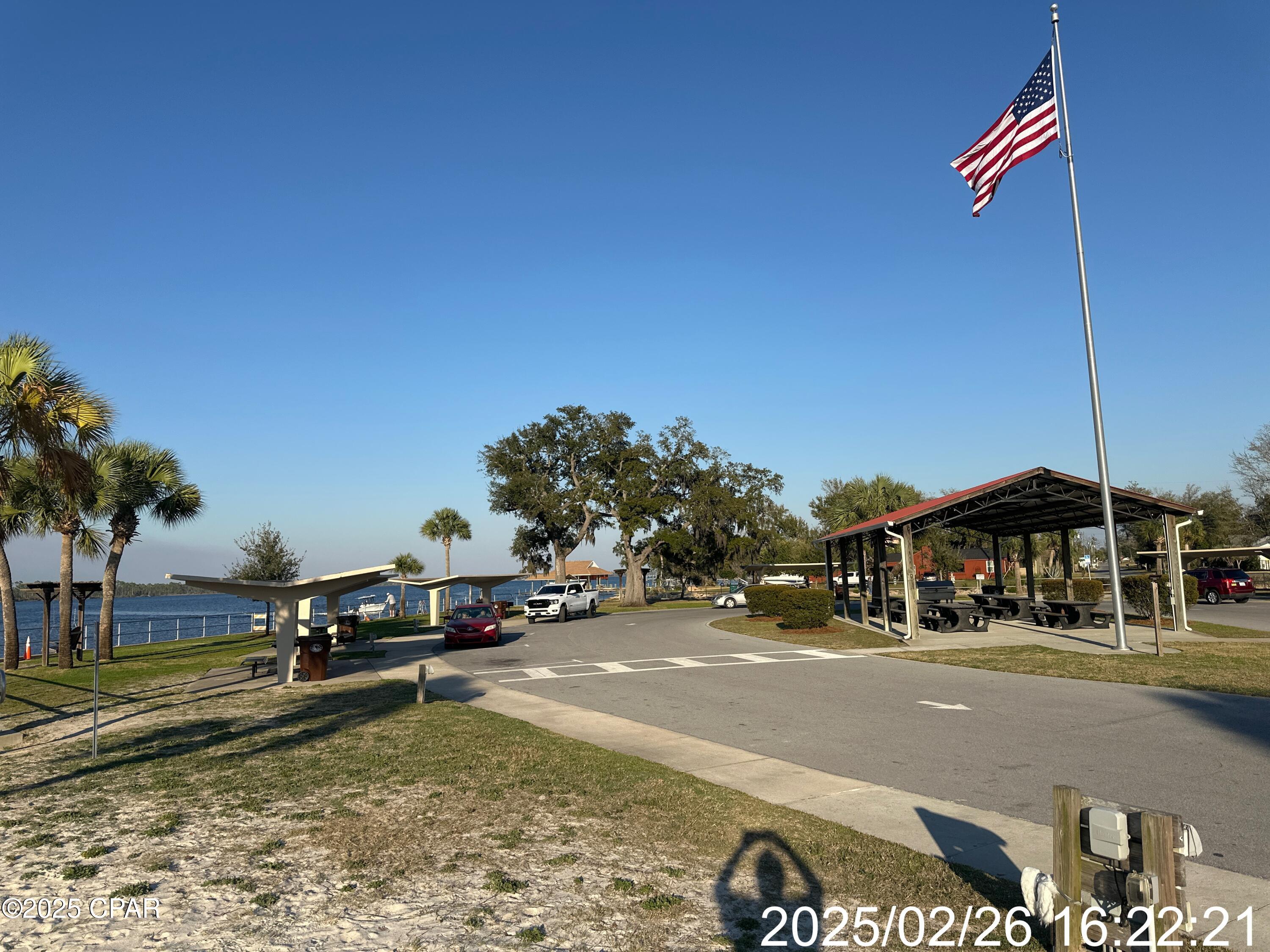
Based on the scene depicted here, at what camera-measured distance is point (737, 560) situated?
57.7m

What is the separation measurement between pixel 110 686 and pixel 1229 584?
143 feet

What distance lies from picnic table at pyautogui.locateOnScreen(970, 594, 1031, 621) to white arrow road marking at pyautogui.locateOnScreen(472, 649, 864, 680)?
10503 millimetres

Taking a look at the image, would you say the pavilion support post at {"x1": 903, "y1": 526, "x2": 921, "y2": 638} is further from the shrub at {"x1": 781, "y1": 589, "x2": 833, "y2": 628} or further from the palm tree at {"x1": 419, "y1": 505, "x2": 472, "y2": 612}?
the palm tree at {"x1": 419, "y1": 505, "x2": 472, "y2": 612}

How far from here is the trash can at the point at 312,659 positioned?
1747 cm

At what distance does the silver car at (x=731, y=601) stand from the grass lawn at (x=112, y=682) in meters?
25.7

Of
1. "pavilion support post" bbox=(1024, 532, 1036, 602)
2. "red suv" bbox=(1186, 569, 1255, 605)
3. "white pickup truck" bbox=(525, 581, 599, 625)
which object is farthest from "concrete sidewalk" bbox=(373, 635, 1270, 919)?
"red suv" bbox=(1186, 569, 1255, 605)

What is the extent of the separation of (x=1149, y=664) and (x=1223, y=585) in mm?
26775

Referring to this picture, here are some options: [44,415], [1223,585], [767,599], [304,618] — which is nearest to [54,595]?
[304,618]

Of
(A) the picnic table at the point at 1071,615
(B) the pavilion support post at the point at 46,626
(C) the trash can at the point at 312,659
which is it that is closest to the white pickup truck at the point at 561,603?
(B) the pavilion support post at the point at 46,626

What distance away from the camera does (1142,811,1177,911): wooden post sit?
3.78 meters

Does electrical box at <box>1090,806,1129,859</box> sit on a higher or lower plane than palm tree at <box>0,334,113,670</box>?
lower

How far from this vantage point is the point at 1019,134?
19156 millimetres

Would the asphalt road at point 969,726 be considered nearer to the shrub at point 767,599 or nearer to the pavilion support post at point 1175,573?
the shrub at point 767,599

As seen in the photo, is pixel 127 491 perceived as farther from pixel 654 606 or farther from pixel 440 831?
pixel 654 606
